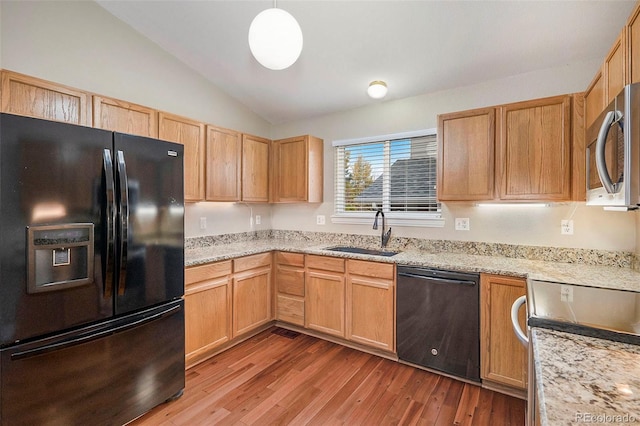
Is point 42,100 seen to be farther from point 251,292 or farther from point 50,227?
point 251,292

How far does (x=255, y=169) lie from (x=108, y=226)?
1951 mm

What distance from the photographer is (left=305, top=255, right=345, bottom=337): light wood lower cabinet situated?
2.91 metres

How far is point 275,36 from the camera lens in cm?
168

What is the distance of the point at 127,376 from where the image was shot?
6.06ft

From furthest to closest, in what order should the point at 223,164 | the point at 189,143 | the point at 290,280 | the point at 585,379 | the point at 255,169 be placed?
the point at 255,169
the point at 290,280
the point at 223,164
the point at 189,143
the point at 585,379

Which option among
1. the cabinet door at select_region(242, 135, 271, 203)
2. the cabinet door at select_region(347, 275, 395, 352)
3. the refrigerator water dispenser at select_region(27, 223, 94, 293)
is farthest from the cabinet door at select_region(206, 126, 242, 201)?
the cabinet door at select_region(347, 275, 395, 352)

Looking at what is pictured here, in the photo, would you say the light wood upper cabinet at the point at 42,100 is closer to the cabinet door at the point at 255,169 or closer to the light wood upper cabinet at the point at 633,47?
the cabinet door at the point at 255,169

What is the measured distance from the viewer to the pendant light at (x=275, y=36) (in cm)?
167

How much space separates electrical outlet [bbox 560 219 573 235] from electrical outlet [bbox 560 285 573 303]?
98cm

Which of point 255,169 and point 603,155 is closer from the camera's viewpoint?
point 603,155

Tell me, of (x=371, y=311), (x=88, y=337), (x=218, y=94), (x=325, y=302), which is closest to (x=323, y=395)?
(x=371, y=311)

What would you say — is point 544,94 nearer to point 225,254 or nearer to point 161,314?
point 225,254

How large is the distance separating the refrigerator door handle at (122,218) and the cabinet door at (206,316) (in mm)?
685

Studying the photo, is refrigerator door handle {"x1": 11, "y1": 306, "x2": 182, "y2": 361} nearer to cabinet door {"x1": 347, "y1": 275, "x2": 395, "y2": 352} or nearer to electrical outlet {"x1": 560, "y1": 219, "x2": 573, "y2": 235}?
cabinet door {"x1": 347, "y1": 275, "x2": 395, "y2": 352}
